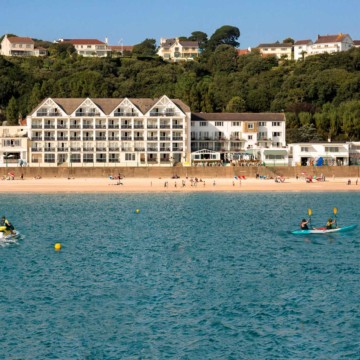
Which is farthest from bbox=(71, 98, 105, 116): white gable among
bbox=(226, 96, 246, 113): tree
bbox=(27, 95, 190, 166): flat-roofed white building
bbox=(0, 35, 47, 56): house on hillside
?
bbox=(0, 35, 47, 56): house on hillside

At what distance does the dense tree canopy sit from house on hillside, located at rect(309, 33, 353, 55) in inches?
822

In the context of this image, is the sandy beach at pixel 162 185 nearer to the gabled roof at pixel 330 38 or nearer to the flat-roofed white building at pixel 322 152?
the flat-roofed white building at pixel 322 152

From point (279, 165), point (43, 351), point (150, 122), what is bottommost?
point (43, 351)

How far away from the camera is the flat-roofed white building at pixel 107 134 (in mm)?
101688

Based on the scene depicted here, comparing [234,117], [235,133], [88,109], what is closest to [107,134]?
[88,109]

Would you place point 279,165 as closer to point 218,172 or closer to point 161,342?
point 218,172

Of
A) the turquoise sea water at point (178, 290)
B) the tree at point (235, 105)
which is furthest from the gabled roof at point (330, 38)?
the turquoise sea water at point (178, 290)

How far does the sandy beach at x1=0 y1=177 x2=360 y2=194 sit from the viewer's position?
3369 inches

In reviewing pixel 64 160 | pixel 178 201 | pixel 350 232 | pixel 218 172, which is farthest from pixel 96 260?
pixel 64 160

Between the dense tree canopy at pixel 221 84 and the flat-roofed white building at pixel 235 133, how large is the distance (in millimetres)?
5275

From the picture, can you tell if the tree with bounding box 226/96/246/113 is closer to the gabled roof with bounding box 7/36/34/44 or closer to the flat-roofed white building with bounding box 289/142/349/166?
the flat-roofed white building with bounding box 289/142/349/166

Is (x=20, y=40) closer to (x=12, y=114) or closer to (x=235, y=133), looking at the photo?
(x=12, y=114)

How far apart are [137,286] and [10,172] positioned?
207ft

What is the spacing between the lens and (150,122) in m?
103
